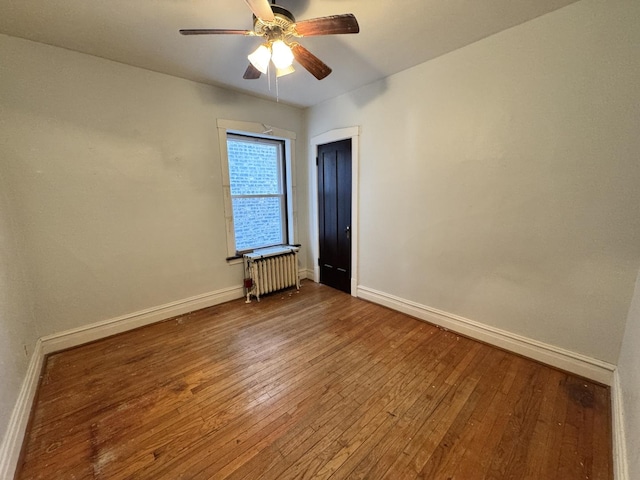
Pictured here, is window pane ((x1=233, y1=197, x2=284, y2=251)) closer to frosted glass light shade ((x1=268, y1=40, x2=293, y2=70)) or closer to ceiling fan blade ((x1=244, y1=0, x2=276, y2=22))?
frosted glass light shade ((x1=268, y1=40, x2=293, y2=70))

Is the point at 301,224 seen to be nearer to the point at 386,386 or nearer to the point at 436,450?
the point at 386,386

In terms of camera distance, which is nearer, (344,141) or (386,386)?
(386,386)

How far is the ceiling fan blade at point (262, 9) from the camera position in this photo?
→ 4.06 ft

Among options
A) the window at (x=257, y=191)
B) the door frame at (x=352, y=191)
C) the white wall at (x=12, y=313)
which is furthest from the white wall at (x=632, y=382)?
the window at (x=257, y=191)

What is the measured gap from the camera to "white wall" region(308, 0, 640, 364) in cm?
170

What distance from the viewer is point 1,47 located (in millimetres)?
1942

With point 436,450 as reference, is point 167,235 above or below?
above

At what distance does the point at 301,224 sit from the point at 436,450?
3155 mm

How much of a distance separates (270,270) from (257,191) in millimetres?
1140

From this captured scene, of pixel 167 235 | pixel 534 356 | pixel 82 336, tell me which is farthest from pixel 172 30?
pixel 534 356

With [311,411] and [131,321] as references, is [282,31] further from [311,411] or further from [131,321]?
[131,321]

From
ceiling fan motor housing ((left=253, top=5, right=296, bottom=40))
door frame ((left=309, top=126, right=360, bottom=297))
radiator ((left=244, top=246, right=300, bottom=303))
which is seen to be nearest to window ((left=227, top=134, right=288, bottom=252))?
radiator ((left=244, top=246, right=300, bottom=303))

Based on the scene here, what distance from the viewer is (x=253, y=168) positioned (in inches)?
140

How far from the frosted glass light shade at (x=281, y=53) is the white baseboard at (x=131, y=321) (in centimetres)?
268
